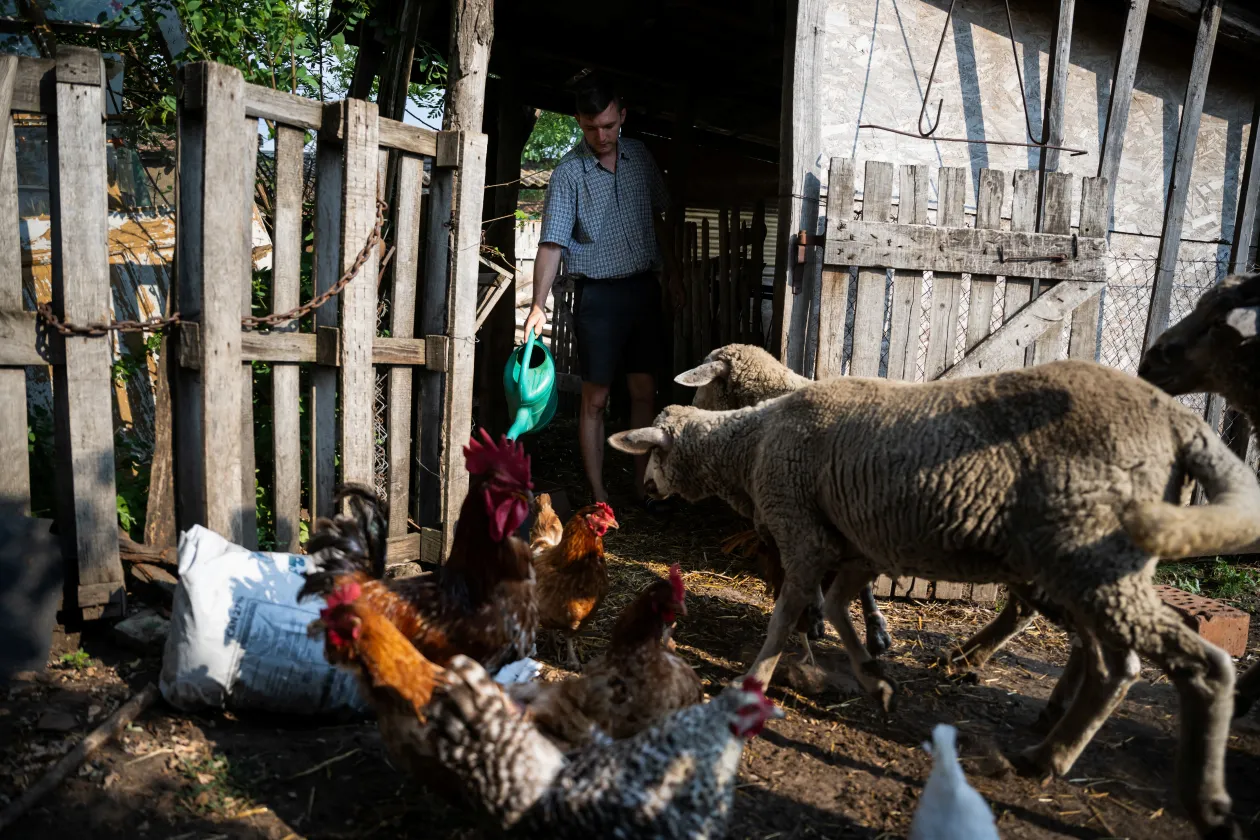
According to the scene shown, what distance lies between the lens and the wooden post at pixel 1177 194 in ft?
20.9

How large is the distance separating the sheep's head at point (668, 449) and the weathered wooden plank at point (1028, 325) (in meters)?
1.90

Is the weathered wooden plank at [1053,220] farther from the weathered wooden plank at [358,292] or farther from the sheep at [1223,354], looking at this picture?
the weathered wooden plank at [358,292]

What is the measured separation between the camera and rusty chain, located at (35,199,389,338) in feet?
11.8

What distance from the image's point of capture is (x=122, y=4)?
5969 millimetres

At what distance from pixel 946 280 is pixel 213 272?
4133 millimetres

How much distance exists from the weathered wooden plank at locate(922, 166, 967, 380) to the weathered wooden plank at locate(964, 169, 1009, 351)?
92 millimetres

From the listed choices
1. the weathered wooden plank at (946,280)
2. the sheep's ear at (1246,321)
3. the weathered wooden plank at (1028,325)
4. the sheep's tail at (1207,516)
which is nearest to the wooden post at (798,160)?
the weathered wooden plank at (946,280)

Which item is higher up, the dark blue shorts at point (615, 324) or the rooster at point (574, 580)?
the dark blue shorts at point (615, 324)

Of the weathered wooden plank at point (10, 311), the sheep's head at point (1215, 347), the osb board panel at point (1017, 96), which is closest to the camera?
the sheep's head at point (1215, 347)

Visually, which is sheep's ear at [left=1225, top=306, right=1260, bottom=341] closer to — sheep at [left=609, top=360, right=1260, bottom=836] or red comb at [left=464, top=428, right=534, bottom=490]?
sheep at [left=609, top=360, right=1260, bottom=836]

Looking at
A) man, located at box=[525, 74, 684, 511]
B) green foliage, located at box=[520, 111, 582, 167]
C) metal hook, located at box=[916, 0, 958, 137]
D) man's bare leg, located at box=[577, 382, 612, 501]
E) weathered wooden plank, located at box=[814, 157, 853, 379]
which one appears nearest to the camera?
weathered wooden plank, located at box=[814, 157, 853, 379]

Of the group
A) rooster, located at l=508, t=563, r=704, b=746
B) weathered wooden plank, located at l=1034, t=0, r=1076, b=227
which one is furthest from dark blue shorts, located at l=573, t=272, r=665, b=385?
rooster, located at l=508, t=563, r=704, b=746

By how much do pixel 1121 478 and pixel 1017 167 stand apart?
417 centimetres

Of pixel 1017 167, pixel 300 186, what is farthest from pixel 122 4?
pixel 1017 167
